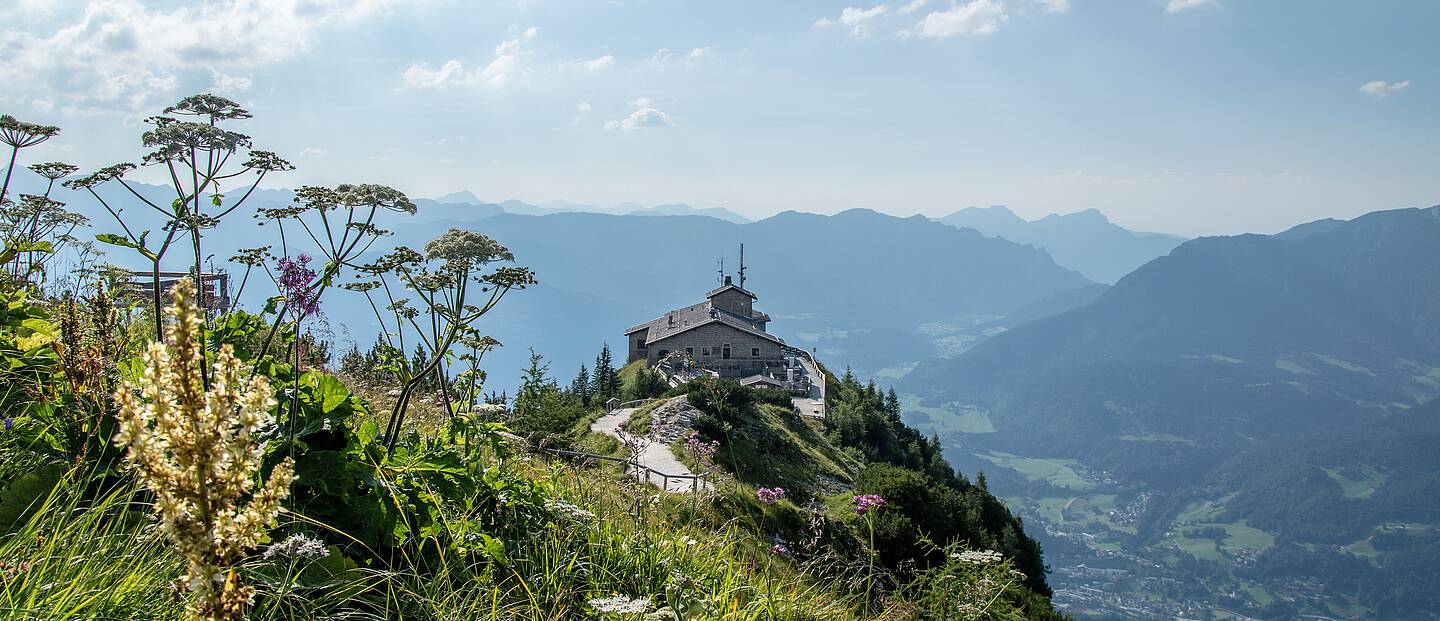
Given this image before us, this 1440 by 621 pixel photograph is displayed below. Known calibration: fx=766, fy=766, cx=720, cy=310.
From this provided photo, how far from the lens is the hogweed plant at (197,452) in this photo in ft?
5.59

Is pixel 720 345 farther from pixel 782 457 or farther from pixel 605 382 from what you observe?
pixel 782 457

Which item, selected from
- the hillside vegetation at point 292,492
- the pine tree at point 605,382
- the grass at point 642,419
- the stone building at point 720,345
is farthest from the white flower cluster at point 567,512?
the stone building at point 720,345

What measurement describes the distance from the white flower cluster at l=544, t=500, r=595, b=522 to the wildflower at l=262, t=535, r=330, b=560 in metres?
1.65

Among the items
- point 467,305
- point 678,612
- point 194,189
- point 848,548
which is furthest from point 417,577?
point 848,548

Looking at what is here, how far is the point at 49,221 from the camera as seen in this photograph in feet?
30.8

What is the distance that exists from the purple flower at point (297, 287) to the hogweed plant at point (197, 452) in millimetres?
3837

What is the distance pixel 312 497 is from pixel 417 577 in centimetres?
83

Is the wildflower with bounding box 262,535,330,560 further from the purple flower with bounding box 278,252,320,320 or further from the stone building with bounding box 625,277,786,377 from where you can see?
the stone building with bounding box 625,277,786,377

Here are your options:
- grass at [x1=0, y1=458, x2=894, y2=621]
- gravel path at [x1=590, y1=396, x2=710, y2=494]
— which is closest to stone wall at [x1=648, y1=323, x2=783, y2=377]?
gravel path at [x1=590, y1=396, x2=710, y2=494]

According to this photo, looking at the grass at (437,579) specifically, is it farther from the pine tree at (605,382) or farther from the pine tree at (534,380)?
the pine tree at (605,382)

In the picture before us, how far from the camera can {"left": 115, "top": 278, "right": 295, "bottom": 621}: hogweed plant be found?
5.59 ft

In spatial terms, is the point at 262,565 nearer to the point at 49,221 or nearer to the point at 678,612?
the point at 678,612

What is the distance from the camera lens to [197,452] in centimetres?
175

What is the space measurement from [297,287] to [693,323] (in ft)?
189
